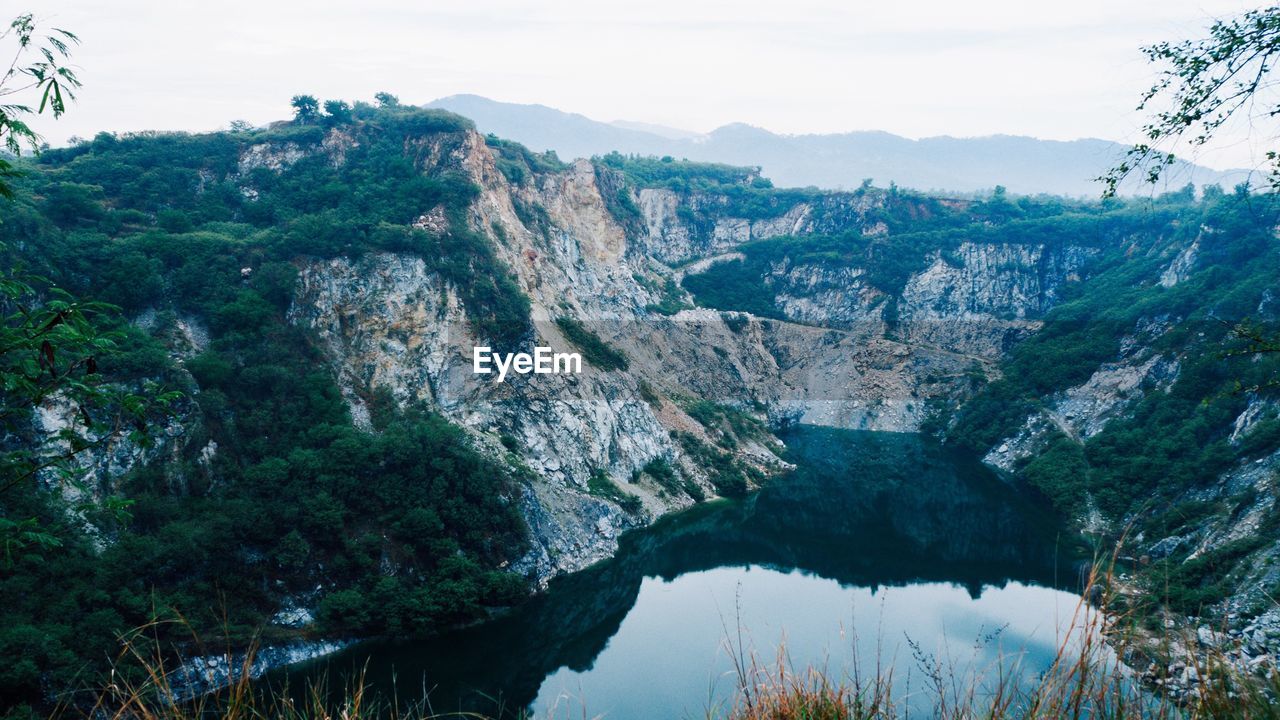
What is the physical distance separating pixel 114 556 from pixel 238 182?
33.6m

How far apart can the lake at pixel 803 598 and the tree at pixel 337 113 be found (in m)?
41.6

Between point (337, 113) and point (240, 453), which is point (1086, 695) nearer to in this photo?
point (240, 453)

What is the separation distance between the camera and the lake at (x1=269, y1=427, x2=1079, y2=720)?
2372 centimetres

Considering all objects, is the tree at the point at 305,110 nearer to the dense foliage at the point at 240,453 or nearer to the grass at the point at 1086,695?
the dense foliage at the point at 240,453

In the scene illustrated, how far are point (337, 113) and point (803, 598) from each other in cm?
5145

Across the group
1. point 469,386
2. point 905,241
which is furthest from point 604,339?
point 905,241

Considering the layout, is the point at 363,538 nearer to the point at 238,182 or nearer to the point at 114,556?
the point at 114,556

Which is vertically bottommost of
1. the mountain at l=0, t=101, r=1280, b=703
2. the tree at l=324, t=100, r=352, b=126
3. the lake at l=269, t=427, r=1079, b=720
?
the lake at l=269, t=427, r=1079, b=720

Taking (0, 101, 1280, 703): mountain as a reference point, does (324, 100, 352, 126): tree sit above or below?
above

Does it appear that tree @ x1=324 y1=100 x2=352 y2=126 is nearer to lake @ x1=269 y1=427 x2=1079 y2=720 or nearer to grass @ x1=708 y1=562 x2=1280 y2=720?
lake @ x1=269 y1=427 x2=1079 y2=720

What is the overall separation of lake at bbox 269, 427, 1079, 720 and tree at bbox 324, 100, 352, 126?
→ 41566mm

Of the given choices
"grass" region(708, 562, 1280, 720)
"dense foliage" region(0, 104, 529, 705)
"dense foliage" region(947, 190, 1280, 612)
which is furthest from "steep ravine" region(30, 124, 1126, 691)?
"grass" region(708, 562, 1280, 720)

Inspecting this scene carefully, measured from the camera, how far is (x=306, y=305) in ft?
130

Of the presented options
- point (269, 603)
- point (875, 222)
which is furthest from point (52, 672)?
point (875, 222)
